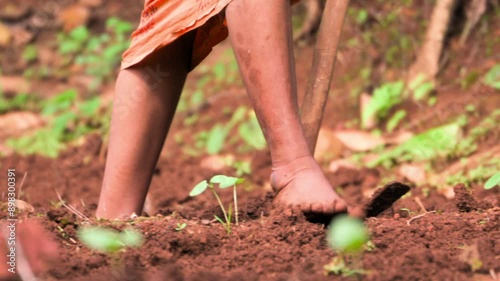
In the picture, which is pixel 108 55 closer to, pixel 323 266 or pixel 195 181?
pixel 195 181

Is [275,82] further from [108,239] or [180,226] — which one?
[108,239]

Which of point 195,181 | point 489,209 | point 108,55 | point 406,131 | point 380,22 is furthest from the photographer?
point 108,55

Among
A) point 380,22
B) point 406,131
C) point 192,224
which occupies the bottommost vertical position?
point 192,224

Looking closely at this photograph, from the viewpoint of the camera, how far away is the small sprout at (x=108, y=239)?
1842 millimetres

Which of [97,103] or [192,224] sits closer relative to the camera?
[192,224]

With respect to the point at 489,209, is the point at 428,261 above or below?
below

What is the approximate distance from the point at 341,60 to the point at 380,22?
0.35 meters

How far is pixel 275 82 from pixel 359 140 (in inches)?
95.0

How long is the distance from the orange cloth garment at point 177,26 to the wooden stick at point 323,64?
0.99 feet

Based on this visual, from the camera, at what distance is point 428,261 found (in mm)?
1818

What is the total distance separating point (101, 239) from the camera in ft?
6.06

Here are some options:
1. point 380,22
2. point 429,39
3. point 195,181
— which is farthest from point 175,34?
point 380,22

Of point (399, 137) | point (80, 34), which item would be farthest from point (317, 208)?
point (80, 34)

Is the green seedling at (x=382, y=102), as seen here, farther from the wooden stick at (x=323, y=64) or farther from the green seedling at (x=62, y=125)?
the wooden stick at (x=323, y=64)
